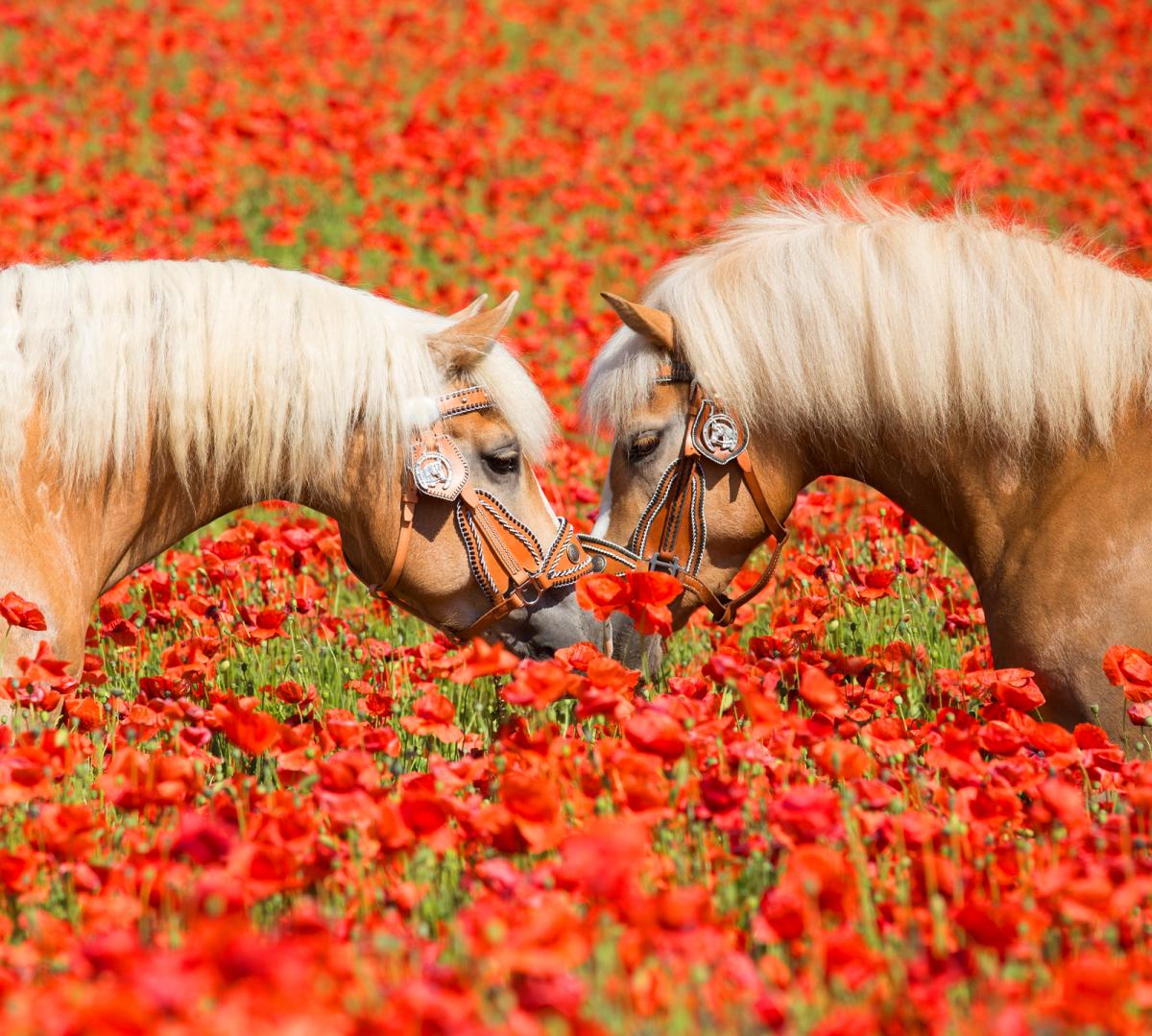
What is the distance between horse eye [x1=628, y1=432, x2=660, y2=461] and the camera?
4.47m

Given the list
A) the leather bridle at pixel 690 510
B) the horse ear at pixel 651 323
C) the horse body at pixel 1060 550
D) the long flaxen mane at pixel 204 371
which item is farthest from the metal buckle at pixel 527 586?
the horse body at pixel 1060 550

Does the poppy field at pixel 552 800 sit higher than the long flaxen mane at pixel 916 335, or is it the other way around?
the long flaxen mane at pixel 916 335

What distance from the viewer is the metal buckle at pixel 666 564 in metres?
4.53

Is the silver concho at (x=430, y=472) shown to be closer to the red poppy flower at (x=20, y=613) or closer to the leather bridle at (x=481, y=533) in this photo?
the leather bridle at (x=481, y=533)

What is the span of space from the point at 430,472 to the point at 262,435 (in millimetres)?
536

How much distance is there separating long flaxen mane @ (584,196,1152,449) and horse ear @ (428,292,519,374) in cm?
43

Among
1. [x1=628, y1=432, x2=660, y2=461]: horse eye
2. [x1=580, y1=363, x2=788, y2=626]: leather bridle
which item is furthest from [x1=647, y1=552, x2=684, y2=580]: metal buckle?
[x1=628, y1=432, x2=660, y2=461]: horse eye

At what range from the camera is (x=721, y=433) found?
4.38 metres

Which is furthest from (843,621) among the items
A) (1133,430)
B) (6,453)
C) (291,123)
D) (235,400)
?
(291,123)

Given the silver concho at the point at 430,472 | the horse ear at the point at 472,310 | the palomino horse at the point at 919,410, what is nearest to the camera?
the palomino horse at the point at 919,410

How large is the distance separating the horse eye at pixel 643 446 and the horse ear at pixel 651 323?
287 millimetres

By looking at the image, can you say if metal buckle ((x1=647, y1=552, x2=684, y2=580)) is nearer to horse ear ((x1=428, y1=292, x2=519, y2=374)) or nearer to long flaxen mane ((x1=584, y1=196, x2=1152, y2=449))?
long flaxen mane ((x1=584, y1=196, x2=1152, y2=449))

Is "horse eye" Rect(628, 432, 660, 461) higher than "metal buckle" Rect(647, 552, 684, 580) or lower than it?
higher

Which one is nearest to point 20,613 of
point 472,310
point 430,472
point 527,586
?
point 430,472
